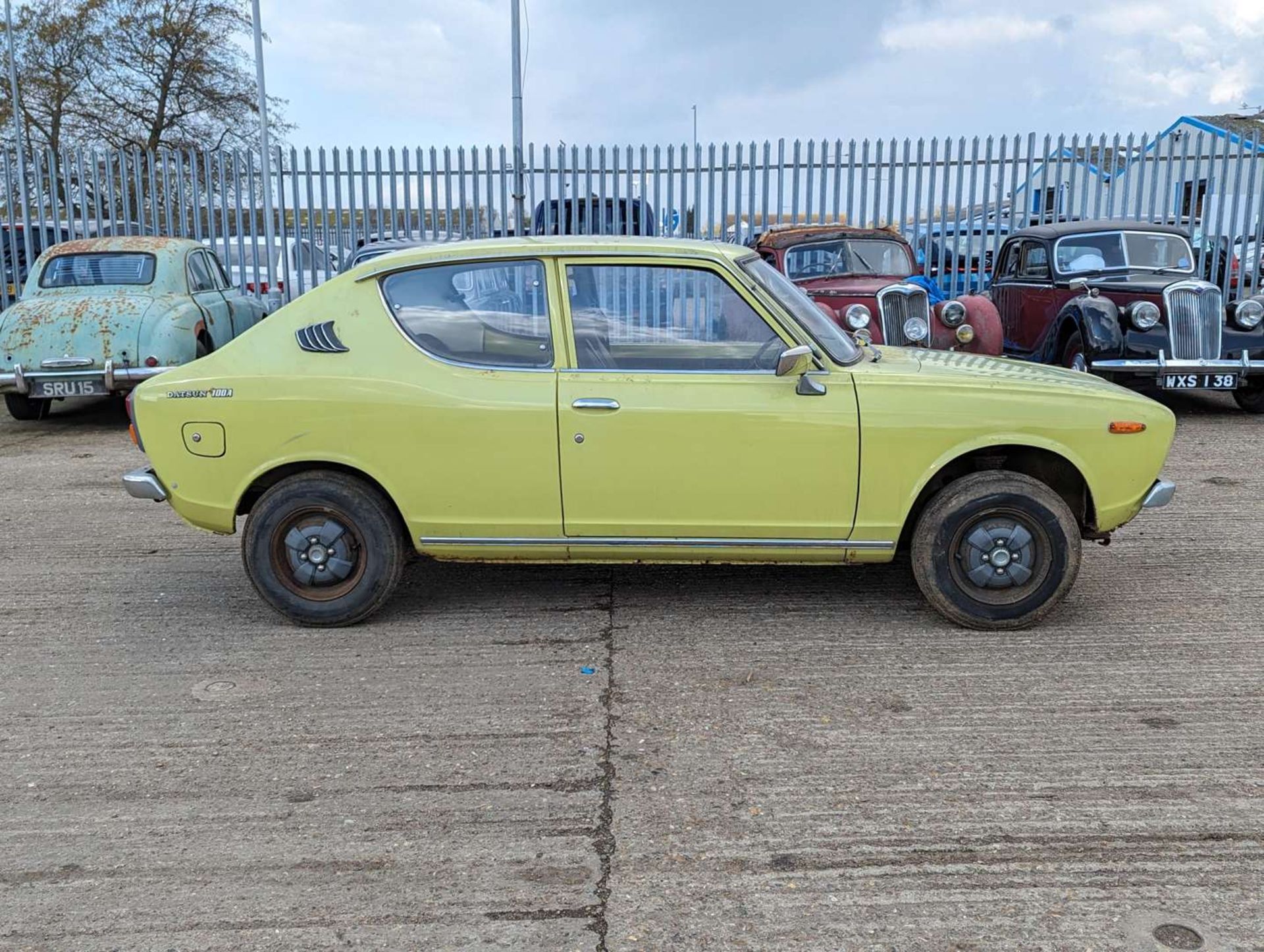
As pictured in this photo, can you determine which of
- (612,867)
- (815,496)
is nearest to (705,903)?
(612,867)

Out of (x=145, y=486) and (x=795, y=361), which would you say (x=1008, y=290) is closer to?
(x=795, y=361)

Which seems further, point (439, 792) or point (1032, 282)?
point (1032, 282)

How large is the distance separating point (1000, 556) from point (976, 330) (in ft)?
19.4

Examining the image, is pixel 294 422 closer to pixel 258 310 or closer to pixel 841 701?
pixel 841 701

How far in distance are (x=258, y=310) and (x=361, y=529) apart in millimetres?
8897

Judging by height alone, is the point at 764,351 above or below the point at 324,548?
above

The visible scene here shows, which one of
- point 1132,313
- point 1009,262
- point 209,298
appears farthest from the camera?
point 1009,262

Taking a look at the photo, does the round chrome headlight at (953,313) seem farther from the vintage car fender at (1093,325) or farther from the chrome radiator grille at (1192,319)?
the chrome radiator grille at (1192,319)

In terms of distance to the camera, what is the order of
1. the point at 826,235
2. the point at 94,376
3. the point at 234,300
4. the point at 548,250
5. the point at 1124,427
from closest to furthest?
the point at 1124,427 < the point at 548,250 < the point at 94,376 < the point at 826,235 < the point at 234,300

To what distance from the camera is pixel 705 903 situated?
2902 mm

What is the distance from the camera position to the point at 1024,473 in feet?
16.2

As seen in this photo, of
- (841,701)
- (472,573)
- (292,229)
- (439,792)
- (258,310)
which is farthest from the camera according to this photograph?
(292,229)

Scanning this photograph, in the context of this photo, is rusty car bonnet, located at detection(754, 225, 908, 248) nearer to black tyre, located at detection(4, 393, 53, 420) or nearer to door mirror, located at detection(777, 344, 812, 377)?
door mirror, located at detection(777, 344, 812, 377)

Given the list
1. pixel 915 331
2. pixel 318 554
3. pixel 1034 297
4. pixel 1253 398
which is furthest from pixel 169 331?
pixel 1253 398
